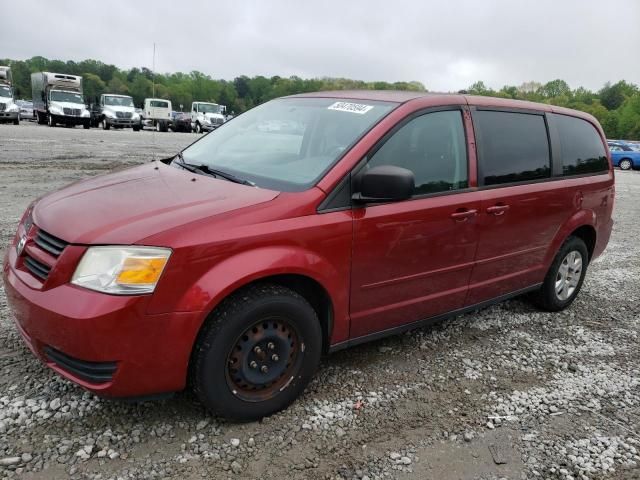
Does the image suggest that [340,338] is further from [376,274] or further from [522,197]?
[522,197]

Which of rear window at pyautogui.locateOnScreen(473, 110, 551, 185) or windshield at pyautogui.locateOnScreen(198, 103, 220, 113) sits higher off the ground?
windshield at pyautogui.locateOnScreen(198, 103, 220, 113)

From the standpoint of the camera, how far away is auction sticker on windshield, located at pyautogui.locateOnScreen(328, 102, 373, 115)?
10.9ft

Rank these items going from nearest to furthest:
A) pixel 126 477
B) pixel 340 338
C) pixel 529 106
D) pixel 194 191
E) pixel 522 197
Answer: pixel 126 477, pixel 194 191, pixel 340 338, pixel 522 197, pixel 529 106

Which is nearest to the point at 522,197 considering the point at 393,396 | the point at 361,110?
the point at 361,110

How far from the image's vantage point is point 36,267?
2553 millimetres

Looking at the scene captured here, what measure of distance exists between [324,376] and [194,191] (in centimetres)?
138

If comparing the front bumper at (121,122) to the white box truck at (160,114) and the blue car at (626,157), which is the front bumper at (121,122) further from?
the blue car at (626,157)

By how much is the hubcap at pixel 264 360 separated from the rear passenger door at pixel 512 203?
5.03ft

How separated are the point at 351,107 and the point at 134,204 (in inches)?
59.8

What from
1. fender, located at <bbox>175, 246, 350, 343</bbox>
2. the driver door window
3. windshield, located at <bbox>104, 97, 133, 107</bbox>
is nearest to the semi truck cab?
windshield, located at <bbox>104, 97, 133, 107</bbox>

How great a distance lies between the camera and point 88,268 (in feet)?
7.71

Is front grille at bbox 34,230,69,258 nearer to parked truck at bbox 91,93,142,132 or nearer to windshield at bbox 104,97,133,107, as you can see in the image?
parked truck at bbox 91,93,142,132

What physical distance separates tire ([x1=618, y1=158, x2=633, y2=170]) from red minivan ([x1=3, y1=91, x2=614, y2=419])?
27145mm

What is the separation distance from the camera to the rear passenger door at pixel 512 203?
3631mm
